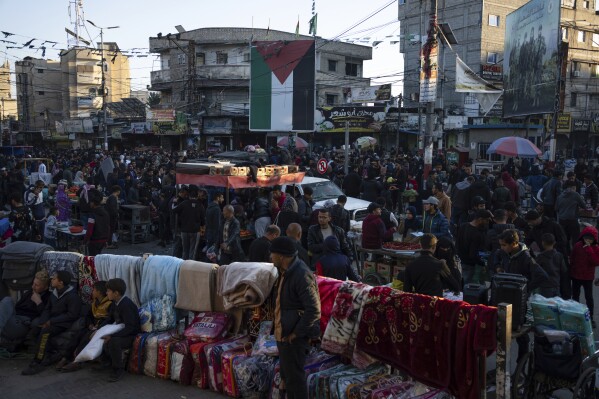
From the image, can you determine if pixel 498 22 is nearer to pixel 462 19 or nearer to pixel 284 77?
pixel 462 19

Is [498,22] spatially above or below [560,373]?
above

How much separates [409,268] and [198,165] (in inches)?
288

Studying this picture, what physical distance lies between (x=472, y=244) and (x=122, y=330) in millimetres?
5177

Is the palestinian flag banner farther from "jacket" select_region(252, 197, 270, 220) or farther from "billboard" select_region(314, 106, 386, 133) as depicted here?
"jacket" select_region(252, 197, 270, 220)

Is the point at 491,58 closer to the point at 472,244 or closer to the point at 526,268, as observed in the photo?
the point at 472,244

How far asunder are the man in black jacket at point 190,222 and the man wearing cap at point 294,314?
660cm

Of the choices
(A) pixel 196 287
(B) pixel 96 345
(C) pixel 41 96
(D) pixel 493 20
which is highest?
(D) pixel 493 20

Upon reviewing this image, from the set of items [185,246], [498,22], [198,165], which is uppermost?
[498,22]

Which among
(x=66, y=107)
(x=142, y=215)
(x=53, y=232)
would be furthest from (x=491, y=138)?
(x=66, y=107)

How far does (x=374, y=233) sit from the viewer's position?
9.71 m

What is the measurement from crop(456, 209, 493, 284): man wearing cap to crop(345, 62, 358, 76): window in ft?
150

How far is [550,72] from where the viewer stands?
2914 cm

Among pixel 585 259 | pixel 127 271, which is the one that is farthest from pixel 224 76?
pixel 585 259

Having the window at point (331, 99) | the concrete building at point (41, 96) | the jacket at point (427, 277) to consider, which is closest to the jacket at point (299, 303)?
the jacket at point (427, 277)
